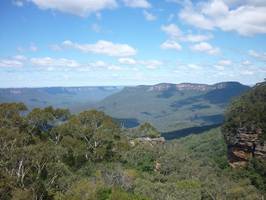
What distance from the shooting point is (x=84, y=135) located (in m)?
70.7

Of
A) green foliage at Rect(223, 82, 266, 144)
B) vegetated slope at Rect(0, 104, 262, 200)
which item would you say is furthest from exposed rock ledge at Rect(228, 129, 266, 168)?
vegetated slope at Rect(0, 104, 262, 200)

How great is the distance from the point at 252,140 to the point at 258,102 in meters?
16.5

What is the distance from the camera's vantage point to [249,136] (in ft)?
297

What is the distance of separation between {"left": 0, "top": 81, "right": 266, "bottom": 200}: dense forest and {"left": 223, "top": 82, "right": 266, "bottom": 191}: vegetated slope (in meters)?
0.31

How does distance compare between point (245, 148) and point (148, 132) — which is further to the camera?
point (148, 132)

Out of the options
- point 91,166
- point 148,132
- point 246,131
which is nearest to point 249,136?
point 246,131

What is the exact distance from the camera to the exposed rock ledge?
3452 inches

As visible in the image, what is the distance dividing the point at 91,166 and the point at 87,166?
0.67 metres

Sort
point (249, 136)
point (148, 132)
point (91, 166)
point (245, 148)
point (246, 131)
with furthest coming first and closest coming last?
point (148, 132) → point (246, 131) → point (245, 148) → point (249, 136) → point (91, 166)

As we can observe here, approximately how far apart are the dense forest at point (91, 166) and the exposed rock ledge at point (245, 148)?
1.86 meters

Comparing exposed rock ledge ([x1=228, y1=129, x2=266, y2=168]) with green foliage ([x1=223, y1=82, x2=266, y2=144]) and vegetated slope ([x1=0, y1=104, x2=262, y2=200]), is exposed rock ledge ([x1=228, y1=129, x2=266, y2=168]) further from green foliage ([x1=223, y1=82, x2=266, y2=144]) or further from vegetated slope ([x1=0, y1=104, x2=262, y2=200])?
vegetated slope ([x1=0, y1=104, x2=262, y2=200])

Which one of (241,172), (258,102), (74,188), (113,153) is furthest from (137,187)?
(258,102)

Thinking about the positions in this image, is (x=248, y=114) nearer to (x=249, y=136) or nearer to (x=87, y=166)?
(x=249, y=136)

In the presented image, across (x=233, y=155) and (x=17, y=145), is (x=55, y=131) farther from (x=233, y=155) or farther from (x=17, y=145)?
(x=233, y=155)
